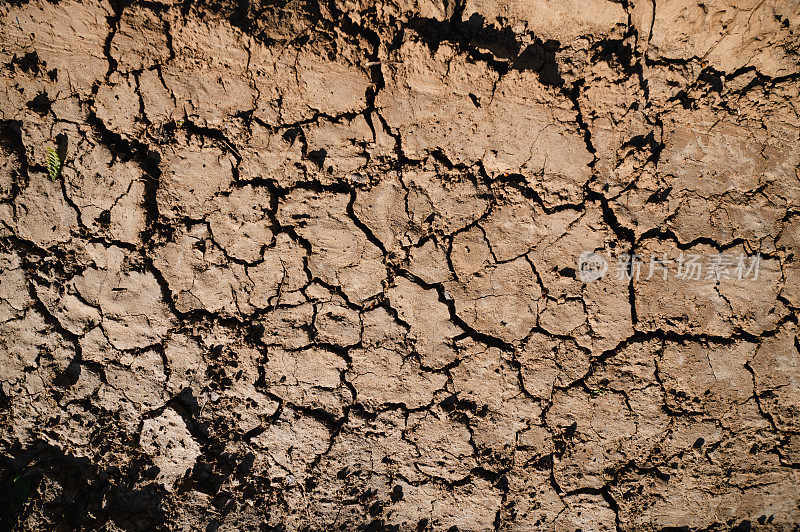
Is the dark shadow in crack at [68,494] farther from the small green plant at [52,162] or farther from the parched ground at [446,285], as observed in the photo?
the small green plant at [52,162]

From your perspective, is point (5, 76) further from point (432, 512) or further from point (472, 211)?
point (432, 512)

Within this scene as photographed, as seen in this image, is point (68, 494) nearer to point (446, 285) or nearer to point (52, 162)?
point (52, 162)

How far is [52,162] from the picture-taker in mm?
1904

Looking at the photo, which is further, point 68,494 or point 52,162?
point 68,494

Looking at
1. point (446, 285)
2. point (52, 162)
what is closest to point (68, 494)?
point (52, 162)

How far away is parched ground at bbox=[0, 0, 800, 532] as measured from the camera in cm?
192

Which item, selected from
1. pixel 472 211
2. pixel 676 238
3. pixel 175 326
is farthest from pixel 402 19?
pixel 175 326

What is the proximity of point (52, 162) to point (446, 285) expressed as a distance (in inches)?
80.7

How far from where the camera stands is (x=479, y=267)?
6.42ft

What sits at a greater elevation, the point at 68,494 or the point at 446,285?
the point at 446,285

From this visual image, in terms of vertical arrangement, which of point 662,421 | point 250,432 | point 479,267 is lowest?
point 250,432

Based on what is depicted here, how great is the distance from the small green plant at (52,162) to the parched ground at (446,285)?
3 cm

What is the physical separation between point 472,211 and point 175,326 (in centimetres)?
162

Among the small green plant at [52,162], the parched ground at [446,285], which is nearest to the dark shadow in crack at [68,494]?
the parched ground at [446,285]
